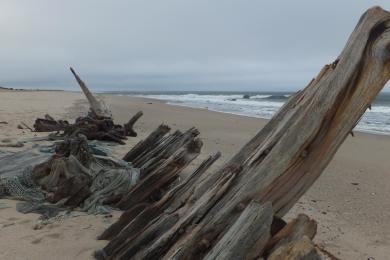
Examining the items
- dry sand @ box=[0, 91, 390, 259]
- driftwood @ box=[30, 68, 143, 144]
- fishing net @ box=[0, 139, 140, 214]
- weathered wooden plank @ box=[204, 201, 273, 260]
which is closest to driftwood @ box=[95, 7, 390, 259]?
weathered wooden plank @ box=[204, 201, 273, 260]

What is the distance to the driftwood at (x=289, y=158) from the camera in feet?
8.23

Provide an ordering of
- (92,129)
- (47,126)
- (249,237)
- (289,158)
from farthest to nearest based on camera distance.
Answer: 1. (47,126)
2. (92,129)
3. (289,158)
4. (249,237)

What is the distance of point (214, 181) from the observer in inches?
129

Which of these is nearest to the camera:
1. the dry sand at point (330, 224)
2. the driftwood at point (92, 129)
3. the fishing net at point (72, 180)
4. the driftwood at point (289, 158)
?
the driftwood at point (289, 158)

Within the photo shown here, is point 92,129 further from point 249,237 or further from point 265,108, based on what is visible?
point 265,108

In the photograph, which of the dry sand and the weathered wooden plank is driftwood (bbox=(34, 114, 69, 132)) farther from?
the weathered wooden plank

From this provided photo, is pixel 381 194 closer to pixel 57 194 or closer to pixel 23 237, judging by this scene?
pixel 57 194

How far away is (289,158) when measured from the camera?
2736mm

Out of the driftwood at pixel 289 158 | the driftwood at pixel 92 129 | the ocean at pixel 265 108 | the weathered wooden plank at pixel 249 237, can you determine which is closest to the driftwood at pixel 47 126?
the driftwood at pixel 92 129

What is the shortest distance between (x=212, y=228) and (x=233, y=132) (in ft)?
39.7

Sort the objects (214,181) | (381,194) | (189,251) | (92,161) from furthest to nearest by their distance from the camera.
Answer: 1. (381,194)
2. (92,161)
3. (214,181)
4. (189,251)

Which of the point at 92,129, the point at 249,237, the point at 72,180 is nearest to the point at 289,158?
the point at 249,237

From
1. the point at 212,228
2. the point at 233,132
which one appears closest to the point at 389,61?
the point at 212,228

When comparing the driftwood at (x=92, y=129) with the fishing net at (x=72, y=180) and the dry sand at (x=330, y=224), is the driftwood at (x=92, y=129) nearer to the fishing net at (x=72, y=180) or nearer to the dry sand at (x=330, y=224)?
the dry sand at (x=330, y=224)
